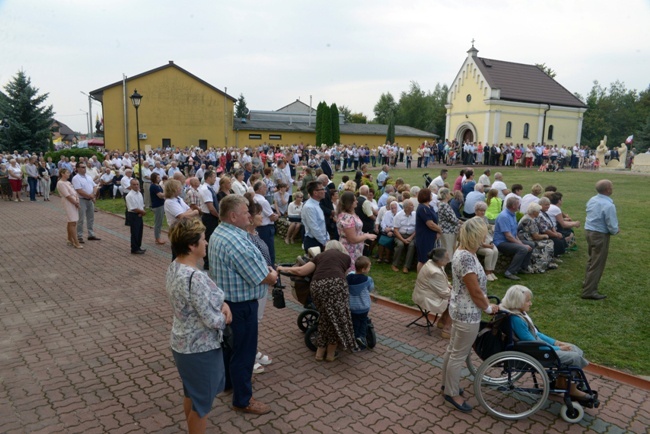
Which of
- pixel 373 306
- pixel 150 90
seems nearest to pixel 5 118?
pixel 150 90

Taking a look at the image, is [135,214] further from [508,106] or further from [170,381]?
[508,106]

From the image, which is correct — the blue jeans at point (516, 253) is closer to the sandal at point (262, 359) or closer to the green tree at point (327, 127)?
the sandal at point (262, 359)

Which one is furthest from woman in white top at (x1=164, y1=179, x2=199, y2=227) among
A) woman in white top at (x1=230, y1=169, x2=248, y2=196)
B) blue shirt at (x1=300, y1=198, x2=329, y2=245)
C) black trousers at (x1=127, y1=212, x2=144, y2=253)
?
blue shirt at (x1=300, y1=198, x2=329, y2=245)

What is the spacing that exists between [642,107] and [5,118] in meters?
74.4

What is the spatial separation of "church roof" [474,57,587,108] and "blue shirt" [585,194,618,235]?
123ft

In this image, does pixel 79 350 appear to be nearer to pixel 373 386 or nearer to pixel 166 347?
pixel 166 347

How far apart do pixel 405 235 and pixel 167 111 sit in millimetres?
39211

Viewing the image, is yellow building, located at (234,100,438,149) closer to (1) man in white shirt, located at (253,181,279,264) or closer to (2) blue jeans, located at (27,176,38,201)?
(2) blue jeans, located at (27,176,38,201)

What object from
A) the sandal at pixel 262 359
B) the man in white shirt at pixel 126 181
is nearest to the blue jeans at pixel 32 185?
the man in white shirt at pixel 126 181

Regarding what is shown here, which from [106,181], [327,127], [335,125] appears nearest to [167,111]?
[327,127]

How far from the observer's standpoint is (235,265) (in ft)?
13.1

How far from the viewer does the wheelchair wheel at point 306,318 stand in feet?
20.0

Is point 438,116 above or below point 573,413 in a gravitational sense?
above

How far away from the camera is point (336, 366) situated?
17.9 feet
